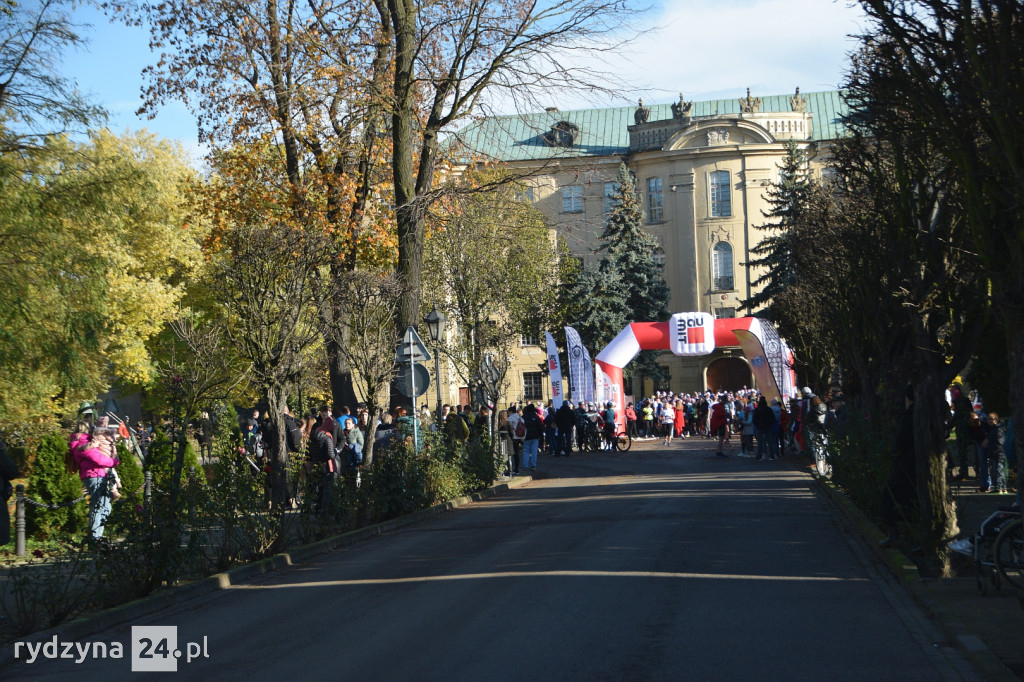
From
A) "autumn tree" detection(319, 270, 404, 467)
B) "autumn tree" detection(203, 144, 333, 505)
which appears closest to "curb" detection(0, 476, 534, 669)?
"autumn tree" detection(203, 144, 333, 505)

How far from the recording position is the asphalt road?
678cm

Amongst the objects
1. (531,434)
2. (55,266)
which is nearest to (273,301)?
(55,266)

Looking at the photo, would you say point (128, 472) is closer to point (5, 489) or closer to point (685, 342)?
point (5, 489)

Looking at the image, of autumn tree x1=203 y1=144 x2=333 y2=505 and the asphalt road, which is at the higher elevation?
autumn tree x1=203 y1=144 x2=333 y2=505

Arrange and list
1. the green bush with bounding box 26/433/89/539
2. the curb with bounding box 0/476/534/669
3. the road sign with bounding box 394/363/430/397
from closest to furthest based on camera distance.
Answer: the curb with bounding box 0/476/534/669, the green bush with bounding box 26/433/89/539, the road sign with bounding box 394/363/430/397

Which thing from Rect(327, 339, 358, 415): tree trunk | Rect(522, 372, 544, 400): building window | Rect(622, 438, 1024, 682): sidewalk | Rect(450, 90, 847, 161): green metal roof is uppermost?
Rect(450, 90, 847, 161): green metal roof

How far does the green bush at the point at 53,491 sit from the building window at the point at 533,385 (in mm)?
51960

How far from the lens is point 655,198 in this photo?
6788 cm

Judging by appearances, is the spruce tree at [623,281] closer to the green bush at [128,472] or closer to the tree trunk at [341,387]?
the tree trunk at [341,387]

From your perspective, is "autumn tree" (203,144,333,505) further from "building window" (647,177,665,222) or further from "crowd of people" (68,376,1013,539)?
"building window" (647,177,665,222)

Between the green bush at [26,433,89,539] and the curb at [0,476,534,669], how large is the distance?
448 centimetres

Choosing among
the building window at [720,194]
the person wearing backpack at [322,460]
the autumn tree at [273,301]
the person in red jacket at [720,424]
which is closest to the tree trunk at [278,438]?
the autumn tree at [273,301]

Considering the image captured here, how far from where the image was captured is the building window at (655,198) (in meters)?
67.7

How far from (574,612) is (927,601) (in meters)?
2.88
